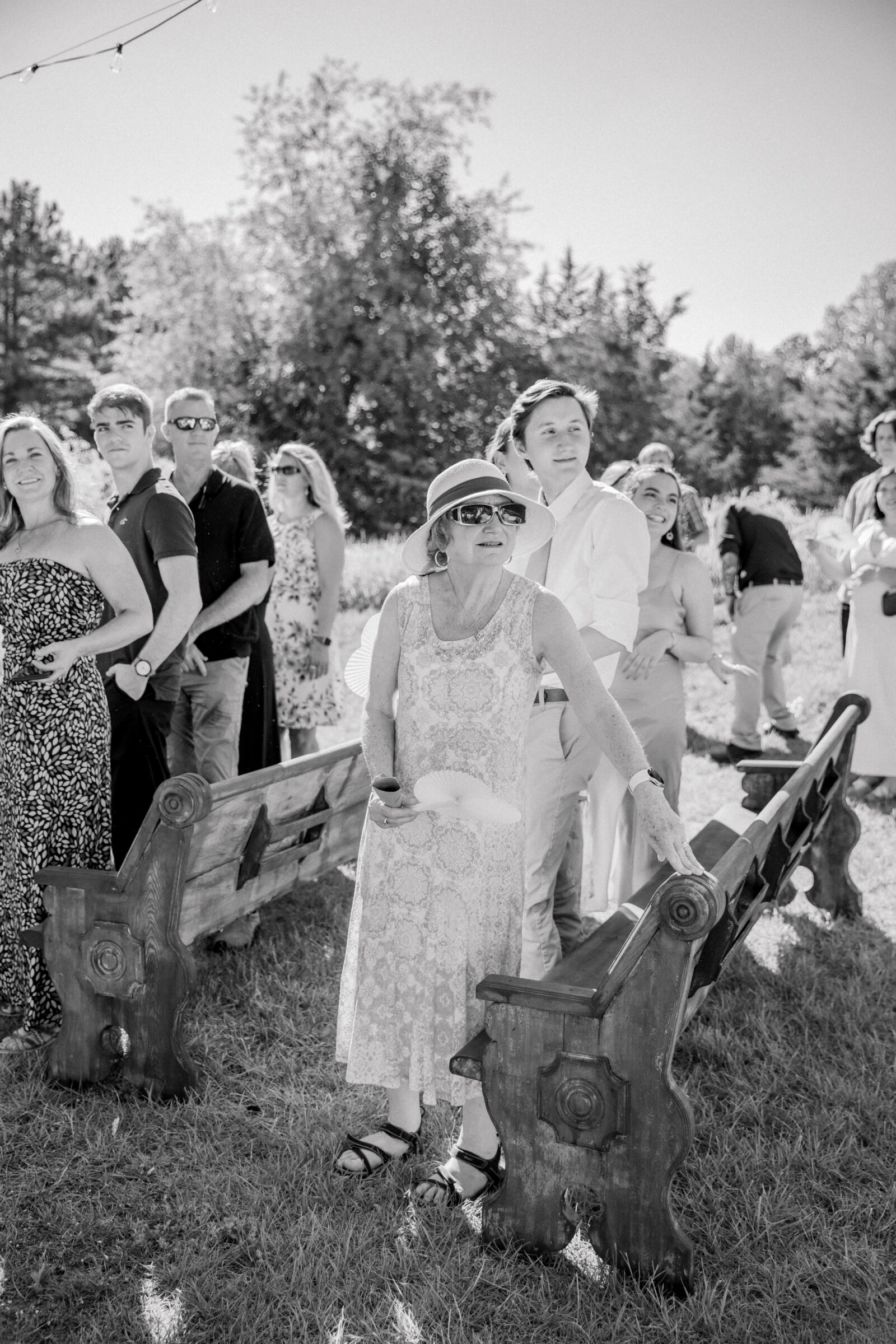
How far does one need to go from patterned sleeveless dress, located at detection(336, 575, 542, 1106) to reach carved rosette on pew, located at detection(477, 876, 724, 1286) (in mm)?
220

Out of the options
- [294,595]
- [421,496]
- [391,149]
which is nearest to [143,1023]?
[294,595]

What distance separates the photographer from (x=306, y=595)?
588 cm

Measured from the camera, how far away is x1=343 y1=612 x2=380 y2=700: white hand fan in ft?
9.44

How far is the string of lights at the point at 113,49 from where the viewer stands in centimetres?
446

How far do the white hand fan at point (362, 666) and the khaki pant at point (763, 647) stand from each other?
5.36 meters

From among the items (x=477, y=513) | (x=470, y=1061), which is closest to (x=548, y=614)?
(x=477, y=513)

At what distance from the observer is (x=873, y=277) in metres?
60.1

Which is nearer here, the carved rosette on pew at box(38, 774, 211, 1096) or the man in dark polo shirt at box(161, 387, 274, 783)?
the carved rosette on pew at box(38, 774, 211, 1096)

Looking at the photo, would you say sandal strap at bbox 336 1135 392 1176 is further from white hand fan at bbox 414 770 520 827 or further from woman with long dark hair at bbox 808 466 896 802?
woman with long dark hair at bbox 808 466 896 802

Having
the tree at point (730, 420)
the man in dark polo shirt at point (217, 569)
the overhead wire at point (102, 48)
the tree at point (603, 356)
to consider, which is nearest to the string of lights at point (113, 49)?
the overhead wire at point (102, 48)

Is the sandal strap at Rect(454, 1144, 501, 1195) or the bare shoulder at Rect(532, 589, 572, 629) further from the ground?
the bare shoulder at Rect(532, 589, 572, 629)

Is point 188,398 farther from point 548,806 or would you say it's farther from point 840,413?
point 840,413

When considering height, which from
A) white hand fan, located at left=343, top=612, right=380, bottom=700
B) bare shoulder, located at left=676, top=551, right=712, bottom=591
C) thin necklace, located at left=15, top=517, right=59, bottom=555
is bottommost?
→ white hand fan, located at left=343, top=612, right=380, bottom=700

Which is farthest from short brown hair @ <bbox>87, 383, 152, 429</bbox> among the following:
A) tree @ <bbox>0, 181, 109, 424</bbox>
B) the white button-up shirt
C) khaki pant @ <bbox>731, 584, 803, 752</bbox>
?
tree @ <bbox>0, 181, 109, 424</bbox>
